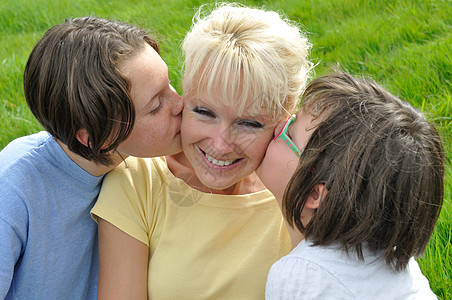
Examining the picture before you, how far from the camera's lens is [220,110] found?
2143 millimetres

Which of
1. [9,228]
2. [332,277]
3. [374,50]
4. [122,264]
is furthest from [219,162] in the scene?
[374,50]

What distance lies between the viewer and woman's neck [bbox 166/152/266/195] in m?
2.35

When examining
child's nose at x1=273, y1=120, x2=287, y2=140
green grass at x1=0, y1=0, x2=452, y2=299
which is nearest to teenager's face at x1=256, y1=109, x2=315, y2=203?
child's nose at x1=273, y1=120, x2=287, y2=140

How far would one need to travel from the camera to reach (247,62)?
6.76 feet

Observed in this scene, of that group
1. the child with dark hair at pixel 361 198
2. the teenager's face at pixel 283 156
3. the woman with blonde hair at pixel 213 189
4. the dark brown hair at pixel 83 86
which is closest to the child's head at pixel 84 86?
the dark brown hair at pixel 83 86

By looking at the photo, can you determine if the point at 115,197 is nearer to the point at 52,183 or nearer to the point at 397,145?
the point at 52,183

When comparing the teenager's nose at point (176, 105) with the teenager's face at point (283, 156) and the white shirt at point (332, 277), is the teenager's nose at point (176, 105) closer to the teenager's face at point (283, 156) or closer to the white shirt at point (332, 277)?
the teenager's face at point (283, 156)

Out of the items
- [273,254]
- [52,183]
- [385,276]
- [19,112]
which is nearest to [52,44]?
[52,183]

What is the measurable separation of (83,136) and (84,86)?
0.20m

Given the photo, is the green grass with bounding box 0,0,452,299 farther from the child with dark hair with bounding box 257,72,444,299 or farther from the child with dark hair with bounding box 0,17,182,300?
the child with dark hair with bounding box 257,72,444,299

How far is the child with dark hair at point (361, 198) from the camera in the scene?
178cm

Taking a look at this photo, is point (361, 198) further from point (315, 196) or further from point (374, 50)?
point (374, 50)

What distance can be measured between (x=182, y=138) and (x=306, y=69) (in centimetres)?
56

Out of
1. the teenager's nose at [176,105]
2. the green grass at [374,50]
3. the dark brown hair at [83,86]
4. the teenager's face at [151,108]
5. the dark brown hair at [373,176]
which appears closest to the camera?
the dark brown hair at [373,176]
